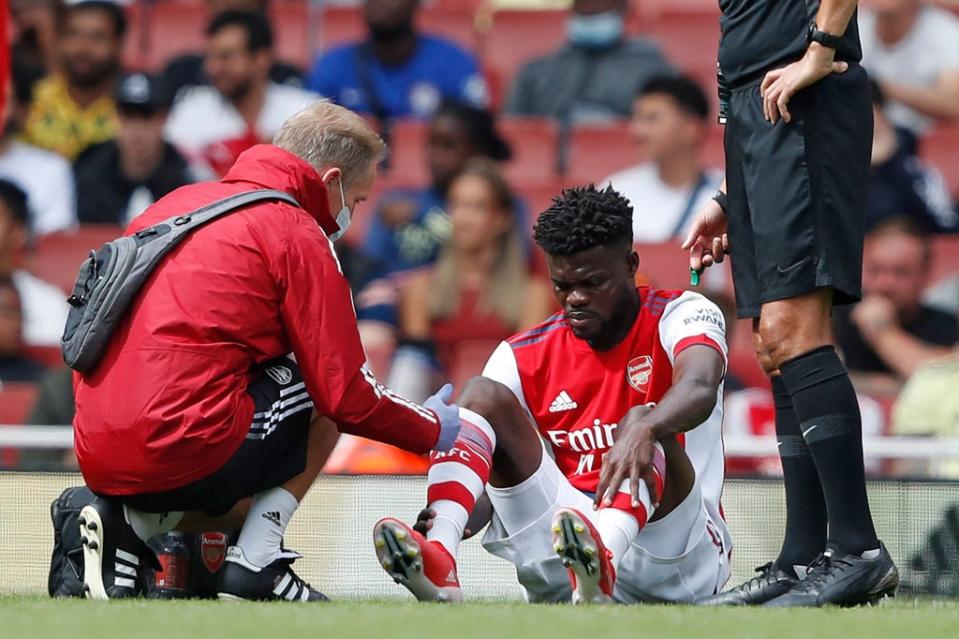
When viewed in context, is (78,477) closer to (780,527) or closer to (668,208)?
(780,527)

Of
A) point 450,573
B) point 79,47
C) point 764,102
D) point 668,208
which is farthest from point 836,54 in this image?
point 79,47

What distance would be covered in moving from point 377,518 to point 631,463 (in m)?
1.39

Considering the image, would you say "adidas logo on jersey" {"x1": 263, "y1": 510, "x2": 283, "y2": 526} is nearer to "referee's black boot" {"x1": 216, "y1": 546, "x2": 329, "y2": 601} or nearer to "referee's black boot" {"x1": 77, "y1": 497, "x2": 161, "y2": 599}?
"referee's black boot" {"x1": 216, "y1": 546, "x2": 329, "y2": 601}

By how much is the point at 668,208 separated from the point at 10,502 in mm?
4546

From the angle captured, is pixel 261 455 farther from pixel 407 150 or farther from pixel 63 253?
pixel 407 150

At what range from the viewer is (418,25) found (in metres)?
9.81

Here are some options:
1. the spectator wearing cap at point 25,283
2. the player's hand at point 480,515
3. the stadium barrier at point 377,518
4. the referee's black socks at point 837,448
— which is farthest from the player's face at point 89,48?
the referee's black socks at point 837,448

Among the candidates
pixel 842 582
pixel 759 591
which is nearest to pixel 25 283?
pixel 759 591

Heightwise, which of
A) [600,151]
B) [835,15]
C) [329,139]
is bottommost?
[600,151]

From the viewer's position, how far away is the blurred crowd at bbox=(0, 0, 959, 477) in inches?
315

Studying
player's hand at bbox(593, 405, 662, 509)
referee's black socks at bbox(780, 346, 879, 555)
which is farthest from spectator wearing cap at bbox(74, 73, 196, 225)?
referee's black socks at bbox(780, 346, 879, 555)

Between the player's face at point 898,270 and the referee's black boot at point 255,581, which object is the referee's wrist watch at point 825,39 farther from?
the player's face at point 898,270

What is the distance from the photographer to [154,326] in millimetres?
3684

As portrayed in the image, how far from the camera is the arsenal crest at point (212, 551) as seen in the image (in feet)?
12.8
